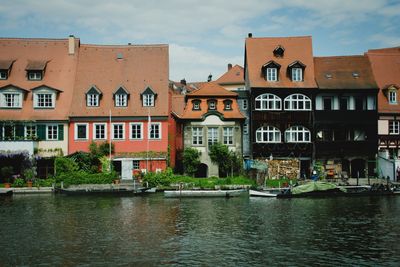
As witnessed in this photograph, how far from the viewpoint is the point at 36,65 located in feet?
182

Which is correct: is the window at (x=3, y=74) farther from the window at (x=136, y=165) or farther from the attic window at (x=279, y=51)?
the attic window at (x=279, y=51)

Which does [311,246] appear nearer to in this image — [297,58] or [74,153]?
[74,153]

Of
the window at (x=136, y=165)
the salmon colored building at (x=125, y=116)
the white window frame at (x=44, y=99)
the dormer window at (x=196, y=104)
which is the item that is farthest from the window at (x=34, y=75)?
the dormer window at (x=196, y=104)

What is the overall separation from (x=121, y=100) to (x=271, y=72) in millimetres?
17843

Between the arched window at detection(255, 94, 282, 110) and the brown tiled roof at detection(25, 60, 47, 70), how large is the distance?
25.5 metres

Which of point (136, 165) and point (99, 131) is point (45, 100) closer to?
point (99, 131)

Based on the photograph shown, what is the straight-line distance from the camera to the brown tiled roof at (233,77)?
83675 mm

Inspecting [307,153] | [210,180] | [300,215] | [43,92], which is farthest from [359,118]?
[43,92]

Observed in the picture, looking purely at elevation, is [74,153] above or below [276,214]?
above

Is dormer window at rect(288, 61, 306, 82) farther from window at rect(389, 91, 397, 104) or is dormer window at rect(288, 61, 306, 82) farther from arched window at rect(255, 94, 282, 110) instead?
window at rect(389, 91, 397, 104)

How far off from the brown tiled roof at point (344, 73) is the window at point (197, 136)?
14.9m

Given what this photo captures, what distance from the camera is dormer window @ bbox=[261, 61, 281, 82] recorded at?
55.6 m

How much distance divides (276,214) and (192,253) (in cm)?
1198

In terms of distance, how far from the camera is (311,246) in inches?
947
